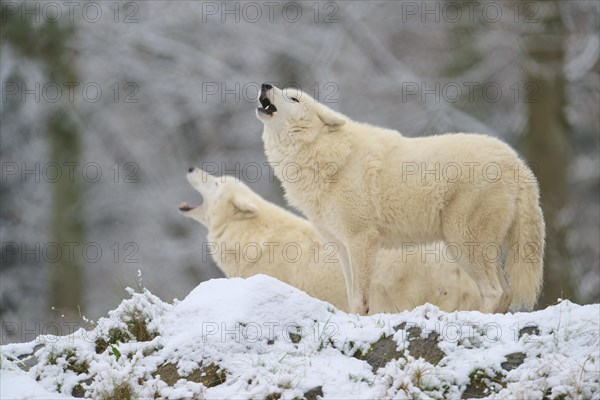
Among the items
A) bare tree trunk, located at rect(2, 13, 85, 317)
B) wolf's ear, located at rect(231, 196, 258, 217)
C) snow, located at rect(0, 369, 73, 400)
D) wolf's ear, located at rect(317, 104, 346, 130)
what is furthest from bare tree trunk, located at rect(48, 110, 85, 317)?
snow, located at rect(0, 369, 73, 400)

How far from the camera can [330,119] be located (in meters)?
8.05

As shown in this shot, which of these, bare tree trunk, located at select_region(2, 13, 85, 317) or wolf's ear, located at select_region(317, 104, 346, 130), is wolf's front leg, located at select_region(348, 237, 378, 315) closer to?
wolf's ear, located at select_region(317, 104, 346, 130)

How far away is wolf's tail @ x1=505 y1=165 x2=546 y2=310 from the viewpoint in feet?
23.0

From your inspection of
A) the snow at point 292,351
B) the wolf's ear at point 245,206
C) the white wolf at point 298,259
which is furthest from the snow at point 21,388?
the wolf's ear at point 245,206

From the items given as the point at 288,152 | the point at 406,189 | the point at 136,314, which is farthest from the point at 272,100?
the point at 136,314

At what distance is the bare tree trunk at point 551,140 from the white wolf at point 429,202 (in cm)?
470

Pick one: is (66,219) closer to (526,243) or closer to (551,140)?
(551,140)

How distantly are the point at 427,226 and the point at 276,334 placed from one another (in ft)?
6.12

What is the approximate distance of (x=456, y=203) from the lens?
23.0 ft

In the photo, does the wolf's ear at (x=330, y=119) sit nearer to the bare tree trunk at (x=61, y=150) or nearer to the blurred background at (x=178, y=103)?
the blurred background at (x=178, y=103)

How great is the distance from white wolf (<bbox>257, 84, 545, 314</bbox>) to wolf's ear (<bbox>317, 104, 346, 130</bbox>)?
0.19m

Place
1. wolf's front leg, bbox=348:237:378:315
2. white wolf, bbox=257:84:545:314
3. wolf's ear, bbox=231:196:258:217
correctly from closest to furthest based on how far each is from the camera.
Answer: white wolf, bbox=257:84:545:314
wolf's front leg, bbox=348:237:378:315
wolf's ear, bbox=231:196:258:217

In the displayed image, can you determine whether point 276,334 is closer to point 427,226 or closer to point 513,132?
point 427,226

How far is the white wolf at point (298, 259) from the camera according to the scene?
8.12 meters
